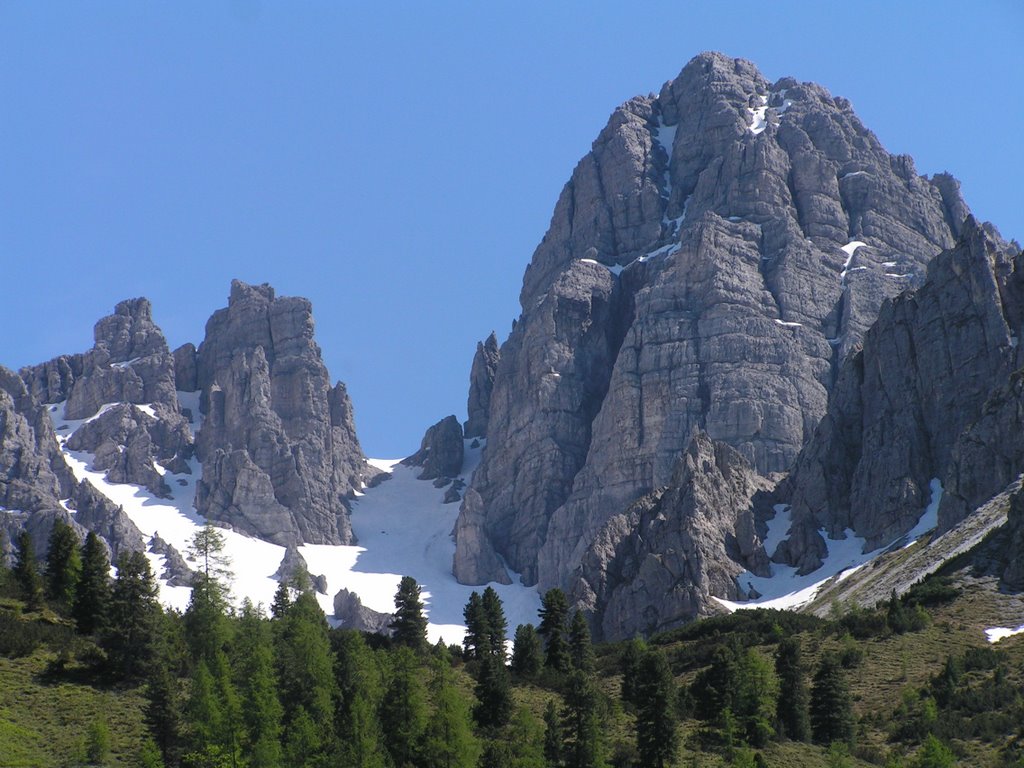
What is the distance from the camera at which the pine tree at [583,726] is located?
8868 centimetres

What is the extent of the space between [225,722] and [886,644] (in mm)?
55182

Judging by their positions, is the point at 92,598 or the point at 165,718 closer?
the point at 165,718

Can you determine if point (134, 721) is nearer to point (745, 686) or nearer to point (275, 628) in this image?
point (275, 628)

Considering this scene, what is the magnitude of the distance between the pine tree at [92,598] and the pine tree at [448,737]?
1209 inches

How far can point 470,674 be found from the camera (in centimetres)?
11356

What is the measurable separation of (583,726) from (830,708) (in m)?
20.0

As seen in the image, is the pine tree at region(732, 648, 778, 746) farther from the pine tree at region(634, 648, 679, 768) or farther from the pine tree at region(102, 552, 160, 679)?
the pine tree at region(102, 552, 160, 679)

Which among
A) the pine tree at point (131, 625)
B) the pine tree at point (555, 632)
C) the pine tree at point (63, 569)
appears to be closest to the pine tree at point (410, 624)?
the pine tree at point (555, 632)

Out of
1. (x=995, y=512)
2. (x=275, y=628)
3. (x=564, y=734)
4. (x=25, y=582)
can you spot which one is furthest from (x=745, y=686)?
(x=995, y=512)

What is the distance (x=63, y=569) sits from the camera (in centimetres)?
12206

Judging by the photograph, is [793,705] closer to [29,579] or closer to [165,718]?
[165,718]

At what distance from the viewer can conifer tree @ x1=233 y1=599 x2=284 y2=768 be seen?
8425 cm

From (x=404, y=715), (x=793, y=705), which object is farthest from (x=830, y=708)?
(x=404, y=715)

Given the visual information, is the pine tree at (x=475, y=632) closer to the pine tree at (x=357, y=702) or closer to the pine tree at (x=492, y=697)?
the pine tree at (x=357, y=702)
